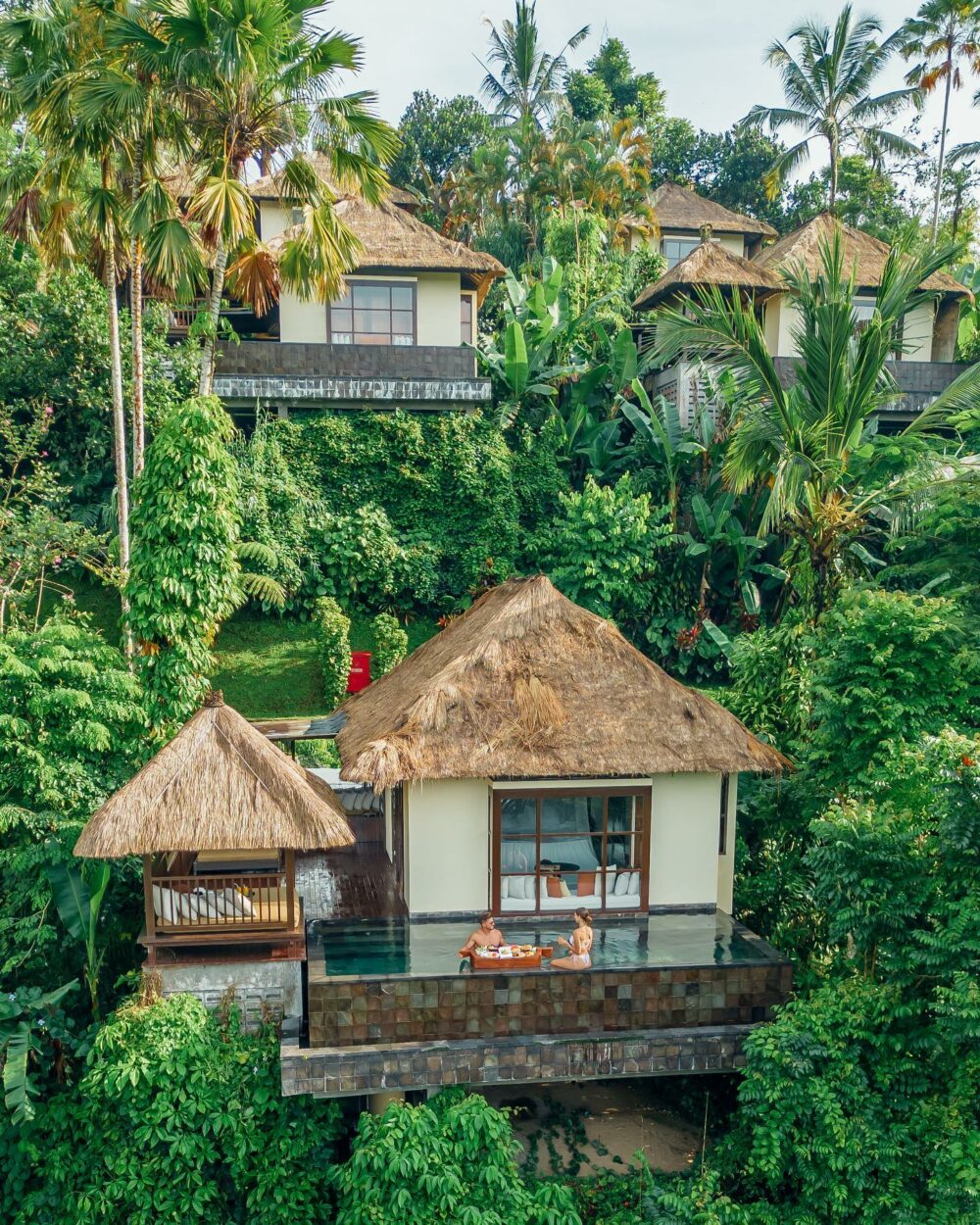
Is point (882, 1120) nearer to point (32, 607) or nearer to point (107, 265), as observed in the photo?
point (107, 265)

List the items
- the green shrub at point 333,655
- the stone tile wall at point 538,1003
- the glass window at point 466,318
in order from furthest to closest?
the glass window at point 466,318 < the green shrub at point 333,655 < the stone tile wall at point 538,1003

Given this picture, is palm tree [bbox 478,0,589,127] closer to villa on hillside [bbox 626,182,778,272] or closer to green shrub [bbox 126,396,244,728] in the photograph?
villa on hillside [bbox 626,182,778,272]

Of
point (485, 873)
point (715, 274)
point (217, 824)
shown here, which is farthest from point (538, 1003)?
point (715, 274)

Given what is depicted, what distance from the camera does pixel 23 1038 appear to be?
423 inches

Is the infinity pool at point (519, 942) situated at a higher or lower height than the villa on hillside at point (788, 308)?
lower

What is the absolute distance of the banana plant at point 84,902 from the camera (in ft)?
37.4

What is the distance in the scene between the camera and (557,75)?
109 feet

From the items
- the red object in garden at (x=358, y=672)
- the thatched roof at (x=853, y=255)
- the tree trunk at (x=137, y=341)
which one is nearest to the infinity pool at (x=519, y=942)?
the tree trunk at (x=137, y=341)

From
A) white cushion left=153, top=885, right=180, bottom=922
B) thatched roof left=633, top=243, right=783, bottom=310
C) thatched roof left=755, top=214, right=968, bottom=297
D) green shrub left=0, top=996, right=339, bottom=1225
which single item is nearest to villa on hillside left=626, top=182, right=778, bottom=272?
thatched roof left=755, top=214, right=968, bottom=297

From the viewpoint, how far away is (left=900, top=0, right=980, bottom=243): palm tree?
2853cm

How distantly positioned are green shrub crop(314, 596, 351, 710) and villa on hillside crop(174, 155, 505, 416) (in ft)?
17.2

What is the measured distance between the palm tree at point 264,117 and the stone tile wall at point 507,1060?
428 inches

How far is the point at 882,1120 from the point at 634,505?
1411 cm

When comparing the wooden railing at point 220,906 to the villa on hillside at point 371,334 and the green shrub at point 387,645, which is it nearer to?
the green shrub at point 387,645
